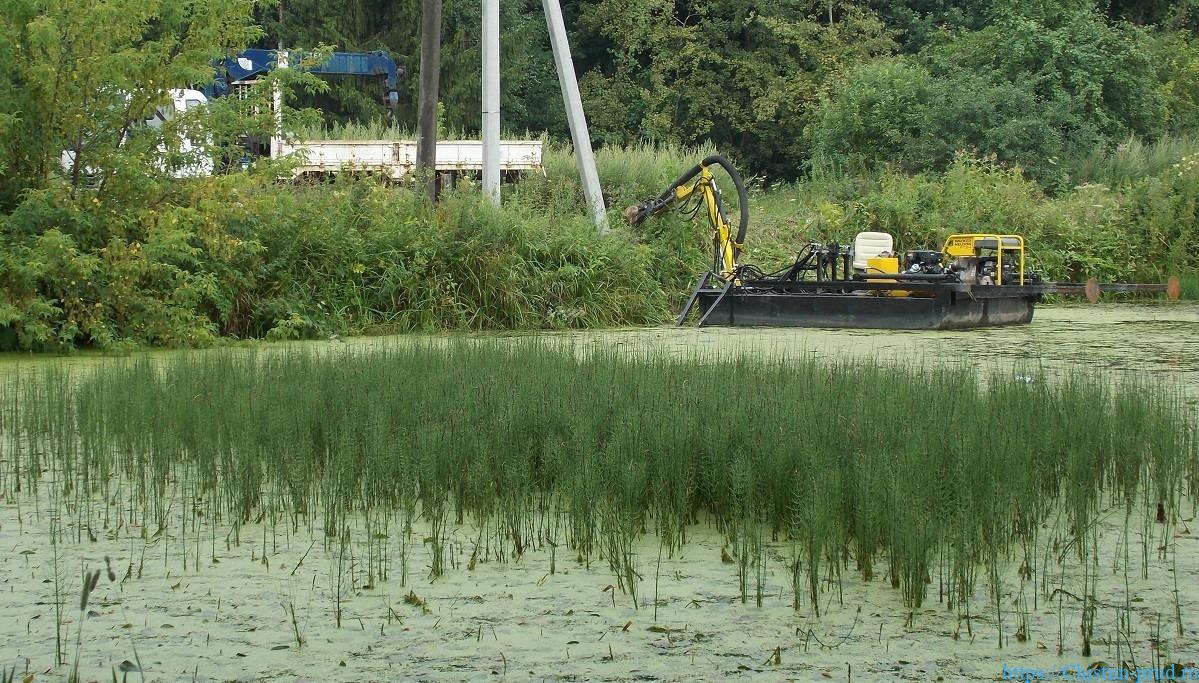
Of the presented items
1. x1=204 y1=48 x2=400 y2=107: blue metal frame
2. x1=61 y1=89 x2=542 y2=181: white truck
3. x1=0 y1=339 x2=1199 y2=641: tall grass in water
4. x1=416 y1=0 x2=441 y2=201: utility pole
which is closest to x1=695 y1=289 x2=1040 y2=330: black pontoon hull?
x1=416 y1=0 x2=441 y2=201: utility pole

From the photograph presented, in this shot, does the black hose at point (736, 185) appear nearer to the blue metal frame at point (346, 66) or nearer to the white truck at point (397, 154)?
the white truck at point (397, 154)

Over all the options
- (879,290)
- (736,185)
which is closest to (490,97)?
(736,185)

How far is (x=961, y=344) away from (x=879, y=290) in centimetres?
250

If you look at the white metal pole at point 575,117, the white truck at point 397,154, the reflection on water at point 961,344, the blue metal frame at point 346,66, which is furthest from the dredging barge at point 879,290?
the blue metal frame at point 346,66

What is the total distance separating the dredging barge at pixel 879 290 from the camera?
1498cm

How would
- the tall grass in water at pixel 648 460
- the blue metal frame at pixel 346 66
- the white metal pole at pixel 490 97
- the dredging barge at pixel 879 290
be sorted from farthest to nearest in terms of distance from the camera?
the blue metal frame at pixel 346 66, the white metal pole at pixel 490 97, the dredging barge at pixel 879 290, the tall grass in water at pixel 648 460

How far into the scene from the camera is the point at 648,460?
6.47m

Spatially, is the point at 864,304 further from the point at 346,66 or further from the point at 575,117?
the point at 346,66

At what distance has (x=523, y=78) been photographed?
38188 mm

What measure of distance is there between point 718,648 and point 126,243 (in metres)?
10.2

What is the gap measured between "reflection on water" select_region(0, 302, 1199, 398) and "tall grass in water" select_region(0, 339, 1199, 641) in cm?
221

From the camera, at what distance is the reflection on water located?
1131cm

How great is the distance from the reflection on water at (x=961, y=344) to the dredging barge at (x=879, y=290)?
263mm

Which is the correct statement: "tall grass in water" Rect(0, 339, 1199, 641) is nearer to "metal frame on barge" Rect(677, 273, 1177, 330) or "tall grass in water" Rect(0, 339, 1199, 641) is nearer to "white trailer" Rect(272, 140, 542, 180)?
"metal frame on barge" Rect(677, 273, 1177, 330)
